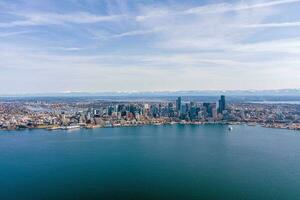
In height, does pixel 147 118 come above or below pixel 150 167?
above

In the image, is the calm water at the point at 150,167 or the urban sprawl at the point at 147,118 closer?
the calm water at the point at 150,167

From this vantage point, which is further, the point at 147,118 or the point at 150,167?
the point at 147,118

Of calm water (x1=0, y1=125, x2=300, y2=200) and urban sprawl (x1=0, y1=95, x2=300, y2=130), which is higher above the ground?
urban sprawl (x1=0, y1=95, x2=300, y2=130)

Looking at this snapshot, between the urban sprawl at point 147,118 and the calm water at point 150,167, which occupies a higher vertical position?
the urban sprawl at point 147,118

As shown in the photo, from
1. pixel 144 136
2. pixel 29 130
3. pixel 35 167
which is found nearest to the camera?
pixel 35 167

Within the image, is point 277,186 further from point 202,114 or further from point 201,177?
point 202,114

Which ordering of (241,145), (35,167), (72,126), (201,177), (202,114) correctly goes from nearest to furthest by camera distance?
(201,177), (35,167), (241,145), (72,126), (202,114)

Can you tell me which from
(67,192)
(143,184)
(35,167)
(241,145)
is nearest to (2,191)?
(67,192)

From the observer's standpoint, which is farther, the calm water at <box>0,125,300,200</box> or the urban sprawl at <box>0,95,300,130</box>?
the urban sprawl at <box>0,95,300,130</box>
